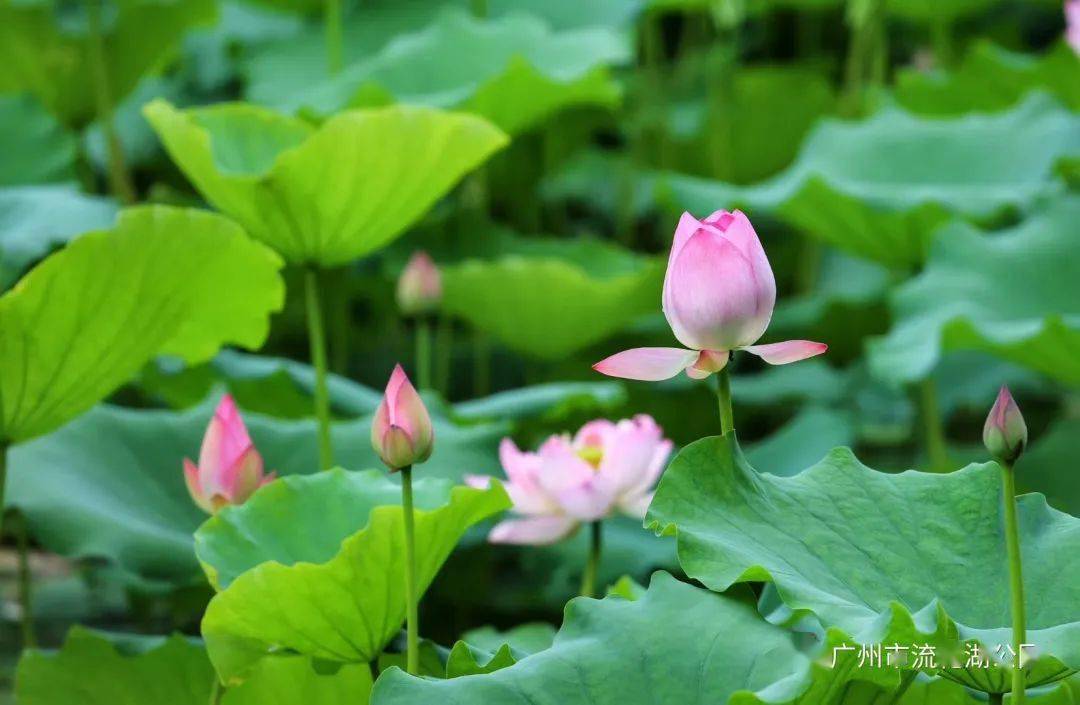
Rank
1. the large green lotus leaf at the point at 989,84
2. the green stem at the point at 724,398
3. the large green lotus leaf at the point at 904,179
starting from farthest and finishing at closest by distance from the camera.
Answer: the large green lotus leaf at the point at 989,84 < the large green lotus leaf at the point at 904,179 < the green stem at the point at 724,398

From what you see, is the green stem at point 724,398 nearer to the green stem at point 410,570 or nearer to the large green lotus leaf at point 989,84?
the green stem at point 410,570

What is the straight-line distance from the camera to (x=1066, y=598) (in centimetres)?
87

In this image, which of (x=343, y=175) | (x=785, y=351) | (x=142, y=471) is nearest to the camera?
(x=785, y=351)

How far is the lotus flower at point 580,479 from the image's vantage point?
1.16 meters

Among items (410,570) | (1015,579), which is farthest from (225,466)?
(1015,579)

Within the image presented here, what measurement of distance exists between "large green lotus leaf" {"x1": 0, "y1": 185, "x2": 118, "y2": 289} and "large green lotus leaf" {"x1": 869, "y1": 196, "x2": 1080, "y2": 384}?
94cm

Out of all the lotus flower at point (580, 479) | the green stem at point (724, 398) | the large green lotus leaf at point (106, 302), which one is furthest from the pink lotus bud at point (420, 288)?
the green stem at point (724, 398)

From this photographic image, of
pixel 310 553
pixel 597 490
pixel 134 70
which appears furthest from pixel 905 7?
pixel 310 553

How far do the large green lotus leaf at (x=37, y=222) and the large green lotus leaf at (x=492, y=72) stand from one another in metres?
0.38

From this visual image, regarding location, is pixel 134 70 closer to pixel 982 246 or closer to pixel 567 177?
pixel 567 177

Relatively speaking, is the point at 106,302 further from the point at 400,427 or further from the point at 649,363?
the point at 649,363

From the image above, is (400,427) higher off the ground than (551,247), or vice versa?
(400,427)

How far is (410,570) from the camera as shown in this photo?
2.98 ft

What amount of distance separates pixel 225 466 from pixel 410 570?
23 cm
